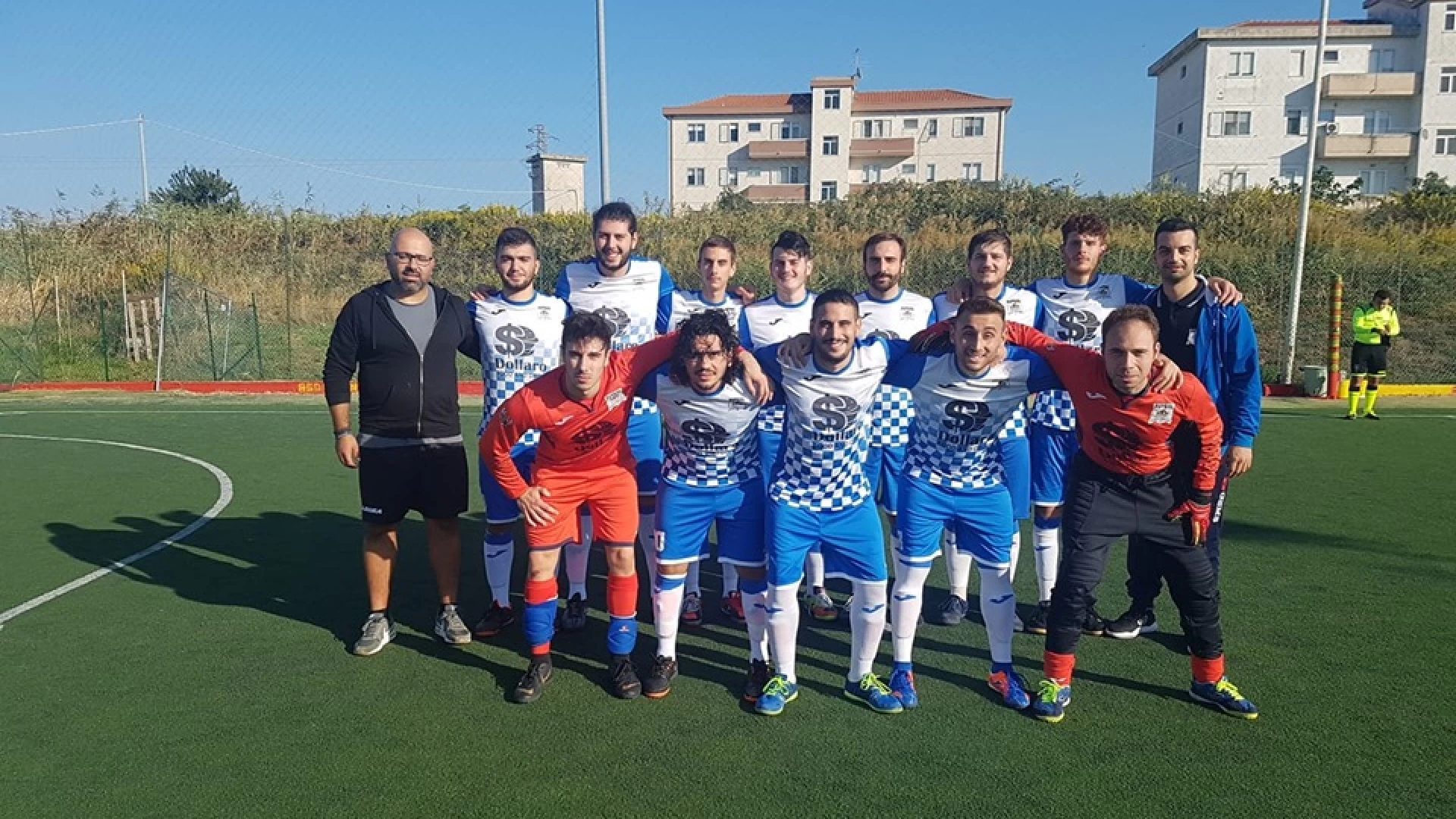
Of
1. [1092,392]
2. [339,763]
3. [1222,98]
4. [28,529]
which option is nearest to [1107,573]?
[1092,392]

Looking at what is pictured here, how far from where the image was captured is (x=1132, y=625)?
480cm

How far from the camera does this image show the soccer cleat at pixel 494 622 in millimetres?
4902

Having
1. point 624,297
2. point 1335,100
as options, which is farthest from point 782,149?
point 624,297

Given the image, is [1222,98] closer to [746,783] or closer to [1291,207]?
[1291,207]

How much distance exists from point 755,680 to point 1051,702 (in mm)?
1260

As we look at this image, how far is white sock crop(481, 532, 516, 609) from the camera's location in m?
→ 4.96

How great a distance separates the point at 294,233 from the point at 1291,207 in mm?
26396

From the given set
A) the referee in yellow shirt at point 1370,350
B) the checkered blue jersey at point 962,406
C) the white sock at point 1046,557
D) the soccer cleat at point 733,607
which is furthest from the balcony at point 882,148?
the checkered blue jersey at point 962,406

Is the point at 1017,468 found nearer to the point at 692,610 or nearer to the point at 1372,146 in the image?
the point at 692,610

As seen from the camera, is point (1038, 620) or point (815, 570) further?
point (815, 570)

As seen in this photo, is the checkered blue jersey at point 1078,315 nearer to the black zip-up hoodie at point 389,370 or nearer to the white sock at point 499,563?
the white sock at point 499,563

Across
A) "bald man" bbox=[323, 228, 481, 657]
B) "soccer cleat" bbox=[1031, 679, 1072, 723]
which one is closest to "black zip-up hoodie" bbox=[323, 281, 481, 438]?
"bald man" bbox=[323, 228, 481, 657]

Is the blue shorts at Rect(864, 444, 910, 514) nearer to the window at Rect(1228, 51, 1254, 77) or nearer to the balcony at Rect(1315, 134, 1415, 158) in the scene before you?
the balcony at Rect(1315, 134, 1415, 158)

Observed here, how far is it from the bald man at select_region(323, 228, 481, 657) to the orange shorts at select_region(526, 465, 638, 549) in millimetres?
839
